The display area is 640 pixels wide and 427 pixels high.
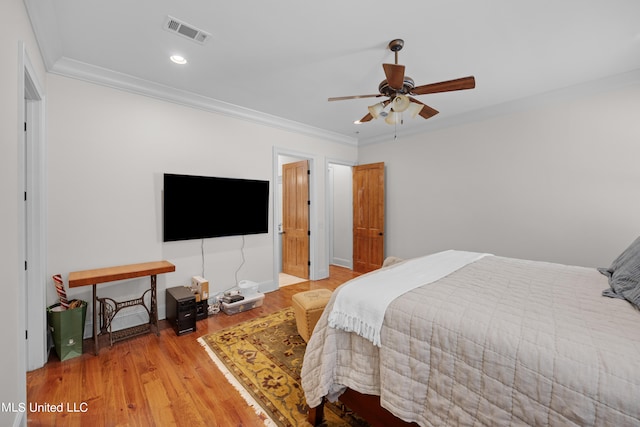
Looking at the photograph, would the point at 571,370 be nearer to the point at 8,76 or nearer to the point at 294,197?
the point at 8,76

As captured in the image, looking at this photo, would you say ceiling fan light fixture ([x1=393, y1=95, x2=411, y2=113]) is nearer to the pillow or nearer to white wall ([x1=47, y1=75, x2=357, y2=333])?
the pillow

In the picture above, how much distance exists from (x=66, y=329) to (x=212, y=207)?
1825 mm

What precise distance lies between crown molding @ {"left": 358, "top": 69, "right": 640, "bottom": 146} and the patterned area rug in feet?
12.7

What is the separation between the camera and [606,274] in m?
2.08

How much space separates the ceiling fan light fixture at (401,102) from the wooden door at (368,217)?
9.67 feet

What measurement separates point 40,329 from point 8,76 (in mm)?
2086

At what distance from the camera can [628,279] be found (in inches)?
65.1

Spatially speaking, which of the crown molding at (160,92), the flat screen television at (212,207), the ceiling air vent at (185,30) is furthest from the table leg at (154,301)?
the ceiling air vent at (185,30)

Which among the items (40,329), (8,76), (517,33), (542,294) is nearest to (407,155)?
(517,33)

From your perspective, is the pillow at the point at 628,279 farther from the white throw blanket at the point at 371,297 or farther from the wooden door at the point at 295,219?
the wooden door at the point at 295,219

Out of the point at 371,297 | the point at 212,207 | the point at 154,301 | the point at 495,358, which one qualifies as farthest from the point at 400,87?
the point at 154,301

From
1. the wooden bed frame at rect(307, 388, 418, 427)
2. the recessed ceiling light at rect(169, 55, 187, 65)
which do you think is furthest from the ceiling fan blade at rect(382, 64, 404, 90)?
the wooden bed frame at rect(307, 388, 418, 427)

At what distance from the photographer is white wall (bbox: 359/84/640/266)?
3035 mm

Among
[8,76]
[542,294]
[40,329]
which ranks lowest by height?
[40,329]
